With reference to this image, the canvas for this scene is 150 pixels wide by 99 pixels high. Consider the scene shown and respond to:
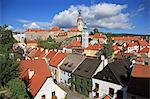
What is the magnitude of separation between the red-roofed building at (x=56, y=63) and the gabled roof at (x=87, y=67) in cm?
337

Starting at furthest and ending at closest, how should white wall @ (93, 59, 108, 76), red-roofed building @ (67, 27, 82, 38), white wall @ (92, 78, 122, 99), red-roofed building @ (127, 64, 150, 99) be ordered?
red-roofed building @ (67, 27, 82, 38) < white wall @ (93, 59, 108, 76) < white wall @ (92, 78, 122, 99) < red-roofed building @ (127, 64, 150, 99)

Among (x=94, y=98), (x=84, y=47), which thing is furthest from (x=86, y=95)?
(x=84, y=47)

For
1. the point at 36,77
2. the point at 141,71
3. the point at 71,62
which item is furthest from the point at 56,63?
the point at 141,71

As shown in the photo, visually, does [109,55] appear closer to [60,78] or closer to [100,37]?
[60,78]

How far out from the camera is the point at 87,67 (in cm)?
1756

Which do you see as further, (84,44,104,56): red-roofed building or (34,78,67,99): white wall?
(84,44,104,56): red-roofed building

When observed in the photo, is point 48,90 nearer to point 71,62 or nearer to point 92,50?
point 71,62

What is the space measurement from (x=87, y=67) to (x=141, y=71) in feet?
18.6

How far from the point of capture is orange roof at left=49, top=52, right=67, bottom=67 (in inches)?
856

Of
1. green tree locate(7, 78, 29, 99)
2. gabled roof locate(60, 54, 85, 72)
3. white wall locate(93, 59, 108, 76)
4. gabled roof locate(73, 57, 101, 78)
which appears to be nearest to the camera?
green tree locate(7, 78, 29, 99)

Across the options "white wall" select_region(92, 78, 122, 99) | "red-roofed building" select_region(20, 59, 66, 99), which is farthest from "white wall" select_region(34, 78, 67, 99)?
"white wall" select_region(92, 78, 122, 99)

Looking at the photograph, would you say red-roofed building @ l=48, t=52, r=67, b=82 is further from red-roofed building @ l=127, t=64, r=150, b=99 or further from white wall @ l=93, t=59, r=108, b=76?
red-roofed building @ l=127, t=64, r=150, b=99

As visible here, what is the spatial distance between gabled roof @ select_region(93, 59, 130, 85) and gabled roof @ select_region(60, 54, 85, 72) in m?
3.51

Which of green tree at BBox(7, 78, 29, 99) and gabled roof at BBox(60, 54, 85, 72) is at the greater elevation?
green tree at BBox(7, 78, 29, 99)
